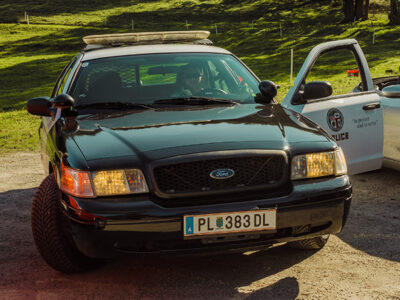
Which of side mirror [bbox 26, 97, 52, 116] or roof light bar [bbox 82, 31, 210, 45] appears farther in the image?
roof light bar [bbox 82, 31, 210, 45]

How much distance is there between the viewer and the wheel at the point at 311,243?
15.4 ft

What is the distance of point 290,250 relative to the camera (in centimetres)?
479

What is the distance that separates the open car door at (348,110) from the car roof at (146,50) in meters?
0.84

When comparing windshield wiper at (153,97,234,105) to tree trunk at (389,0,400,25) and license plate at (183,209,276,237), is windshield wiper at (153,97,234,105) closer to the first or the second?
license plate at (183,209,276,237)

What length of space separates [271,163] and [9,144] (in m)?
7.99

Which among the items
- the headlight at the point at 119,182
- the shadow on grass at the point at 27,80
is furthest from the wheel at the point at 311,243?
the shadow on grass at the point at 27,80

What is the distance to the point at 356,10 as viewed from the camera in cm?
4762

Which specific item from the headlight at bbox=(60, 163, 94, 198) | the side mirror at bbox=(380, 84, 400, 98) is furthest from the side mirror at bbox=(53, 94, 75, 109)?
the side mirror at bbox=(380, 84, 400, 98)

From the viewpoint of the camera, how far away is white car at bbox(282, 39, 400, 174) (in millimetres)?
5785

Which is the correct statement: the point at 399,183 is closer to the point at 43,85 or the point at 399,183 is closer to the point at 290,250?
the point at 290,250

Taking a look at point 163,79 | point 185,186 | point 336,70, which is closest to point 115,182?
point 185,186

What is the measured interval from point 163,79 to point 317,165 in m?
1.90

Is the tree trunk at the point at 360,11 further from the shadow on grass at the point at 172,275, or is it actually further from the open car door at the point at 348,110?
the shadow on grass at the point at 172,275

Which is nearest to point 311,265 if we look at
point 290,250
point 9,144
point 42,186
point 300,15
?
point 290,250
